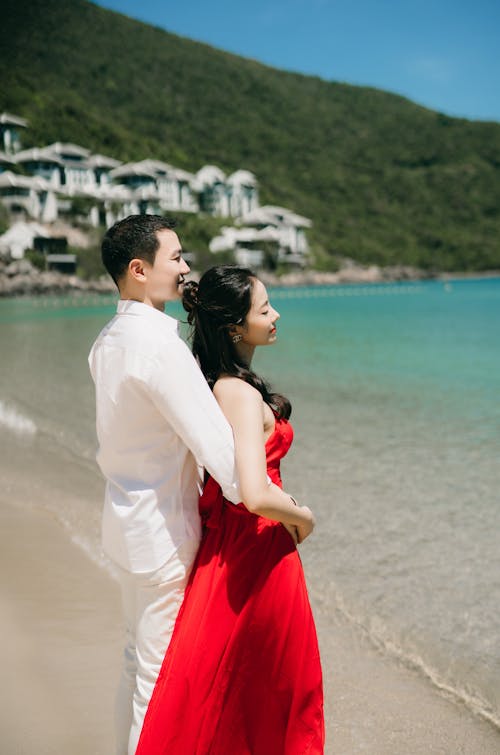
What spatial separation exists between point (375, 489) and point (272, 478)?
454 cm

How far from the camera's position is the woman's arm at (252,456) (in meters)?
1.70

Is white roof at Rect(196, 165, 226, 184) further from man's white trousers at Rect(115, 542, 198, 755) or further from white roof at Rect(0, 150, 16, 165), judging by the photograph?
man's white trousers at Rect(115, 542, 198, 755)

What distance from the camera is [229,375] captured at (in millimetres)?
1898

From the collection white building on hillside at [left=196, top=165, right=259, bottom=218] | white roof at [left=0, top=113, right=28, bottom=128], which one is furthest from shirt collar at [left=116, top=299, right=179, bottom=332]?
white building on hillside at [left=196, top=165, right=259, bottom=218]

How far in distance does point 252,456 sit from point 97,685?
1.68 metres

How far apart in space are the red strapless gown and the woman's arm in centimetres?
9

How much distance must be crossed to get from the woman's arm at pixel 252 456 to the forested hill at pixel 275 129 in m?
77.7

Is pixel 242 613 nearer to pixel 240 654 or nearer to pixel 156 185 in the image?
pixel 240 654

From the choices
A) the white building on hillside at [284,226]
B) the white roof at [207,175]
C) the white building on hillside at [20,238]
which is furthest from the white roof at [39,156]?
the white building on hillside at [284,226]

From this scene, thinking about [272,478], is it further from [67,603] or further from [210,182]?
[210,182]

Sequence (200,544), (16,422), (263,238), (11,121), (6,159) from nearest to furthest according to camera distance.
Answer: (200,544)
(16,422)
(6,159)
(11,121)
(263,238)

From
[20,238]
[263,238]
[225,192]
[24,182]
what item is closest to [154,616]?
[20,238]

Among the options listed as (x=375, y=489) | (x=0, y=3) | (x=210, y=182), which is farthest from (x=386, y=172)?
(x=375, y=489)

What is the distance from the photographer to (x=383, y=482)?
650 cm
